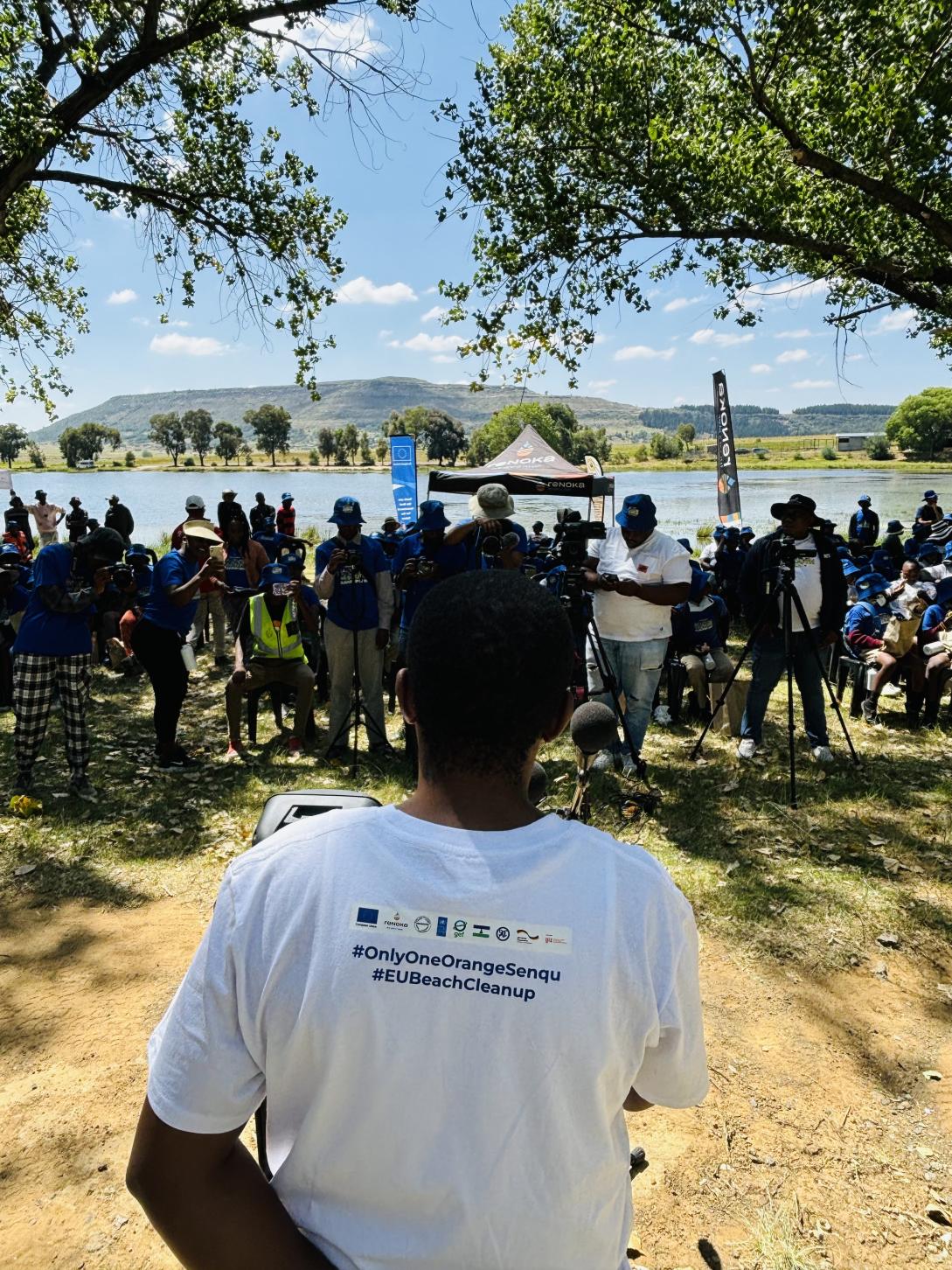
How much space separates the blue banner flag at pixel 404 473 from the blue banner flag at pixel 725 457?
6673mm

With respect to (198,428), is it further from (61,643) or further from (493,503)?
(493,503)

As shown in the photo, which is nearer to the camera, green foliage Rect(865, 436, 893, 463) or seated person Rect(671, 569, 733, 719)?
seated person Rect(671, 569, 733, 719)

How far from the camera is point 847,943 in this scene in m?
4.24

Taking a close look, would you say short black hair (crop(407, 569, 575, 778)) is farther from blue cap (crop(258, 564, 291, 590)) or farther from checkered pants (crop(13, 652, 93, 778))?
blue cap (crop(258, 564, 291, 590))

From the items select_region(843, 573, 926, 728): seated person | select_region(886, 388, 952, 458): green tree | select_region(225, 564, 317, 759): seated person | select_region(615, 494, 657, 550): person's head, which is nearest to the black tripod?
select_region(615, 494, 657, 550): person's head

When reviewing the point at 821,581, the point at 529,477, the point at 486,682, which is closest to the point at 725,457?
the point at 529,477

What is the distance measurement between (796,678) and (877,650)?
2094 mm

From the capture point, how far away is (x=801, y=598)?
248 inches

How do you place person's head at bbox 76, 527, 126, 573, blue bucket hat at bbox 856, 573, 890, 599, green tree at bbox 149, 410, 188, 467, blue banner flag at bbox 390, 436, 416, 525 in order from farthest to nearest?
1. green tree at bbox 149, 410, 188, 467
2. blue banner flag at bbox 390, 436, 416, 525
3. blue bucket hat at bbox 856, 573, 890, 599
4. person's head at bbox 76, 527, 126, 573

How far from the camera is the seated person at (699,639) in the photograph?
301 inches

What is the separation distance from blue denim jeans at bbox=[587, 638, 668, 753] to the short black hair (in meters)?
4.84

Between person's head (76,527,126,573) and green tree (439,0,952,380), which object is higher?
green tree (439,0,952,380)

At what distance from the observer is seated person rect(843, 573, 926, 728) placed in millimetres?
7684

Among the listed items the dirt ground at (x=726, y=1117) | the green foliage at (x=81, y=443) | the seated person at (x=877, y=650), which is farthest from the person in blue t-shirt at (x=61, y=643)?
the green foliage at (x=81, y=443)
